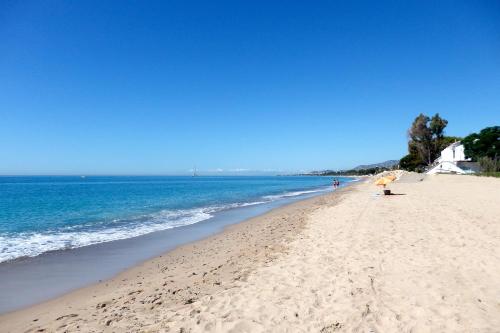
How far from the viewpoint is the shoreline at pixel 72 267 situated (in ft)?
22.5

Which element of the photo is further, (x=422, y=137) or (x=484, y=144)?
(x=422, y=137)

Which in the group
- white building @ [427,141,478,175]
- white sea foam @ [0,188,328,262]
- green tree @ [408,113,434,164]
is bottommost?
white sea foam @ [0,188,328,262]

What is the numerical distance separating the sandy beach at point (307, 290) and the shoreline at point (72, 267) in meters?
0.55

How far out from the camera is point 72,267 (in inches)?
348

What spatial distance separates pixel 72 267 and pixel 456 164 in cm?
6638

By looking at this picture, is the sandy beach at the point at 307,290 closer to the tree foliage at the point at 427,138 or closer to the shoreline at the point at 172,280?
the shoreline at the point at 172,280

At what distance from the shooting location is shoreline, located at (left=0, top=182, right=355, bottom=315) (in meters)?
6.86

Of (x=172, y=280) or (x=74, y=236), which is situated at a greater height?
(x=172, y=280)

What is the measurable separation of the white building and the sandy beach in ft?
187

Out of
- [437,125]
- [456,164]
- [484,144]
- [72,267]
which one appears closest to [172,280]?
[72,267]

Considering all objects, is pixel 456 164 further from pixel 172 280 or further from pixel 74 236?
pixel 172 280

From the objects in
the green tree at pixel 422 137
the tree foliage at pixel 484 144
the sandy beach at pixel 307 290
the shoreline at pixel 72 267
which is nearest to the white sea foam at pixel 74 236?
the shoreline at pixel 72 267

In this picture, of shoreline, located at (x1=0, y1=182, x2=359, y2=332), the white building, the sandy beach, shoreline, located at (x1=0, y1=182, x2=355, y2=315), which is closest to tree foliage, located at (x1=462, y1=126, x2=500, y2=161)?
the white building

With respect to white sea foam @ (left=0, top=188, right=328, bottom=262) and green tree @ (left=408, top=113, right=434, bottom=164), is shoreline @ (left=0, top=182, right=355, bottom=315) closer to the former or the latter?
white sea foam @ (left=0, top=188, right=328, bottom=262)
